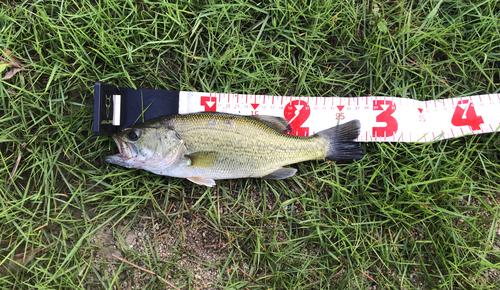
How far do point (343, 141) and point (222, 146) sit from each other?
5.11 feet

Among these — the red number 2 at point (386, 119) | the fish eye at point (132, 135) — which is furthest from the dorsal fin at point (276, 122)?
the fish eye at point (132, 135)

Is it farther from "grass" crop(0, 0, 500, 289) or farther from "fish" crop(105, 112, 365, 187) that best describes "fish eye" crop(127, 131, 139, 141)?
"grass" crop(0, 0, 500, 289)

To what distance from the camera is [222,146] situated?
3.03 m

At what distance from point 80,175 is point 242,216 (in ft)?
7.15

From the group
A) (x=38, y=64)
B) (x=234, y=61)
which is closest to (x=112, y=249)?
(x=38, y=64)

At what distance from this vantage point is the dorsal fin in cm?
321

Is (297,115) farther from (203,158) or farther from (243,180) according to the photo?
(203,158)

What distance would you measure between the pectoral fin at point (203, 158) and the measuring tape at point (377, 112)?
0.65m

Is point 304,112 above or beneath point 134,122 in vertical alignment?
above

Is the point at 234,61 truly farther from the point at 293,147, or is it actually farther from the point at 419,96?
the point at 419,96

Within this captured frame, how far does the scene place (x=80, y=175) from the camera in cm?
328

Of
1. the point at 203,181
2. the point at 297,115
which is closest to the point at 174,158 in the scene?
the point at 203,181

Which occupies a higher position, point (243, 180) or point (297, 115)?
point (297, 115)

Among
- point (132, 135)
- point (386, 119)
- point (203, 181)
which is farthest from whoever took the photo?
point (386, 119)
